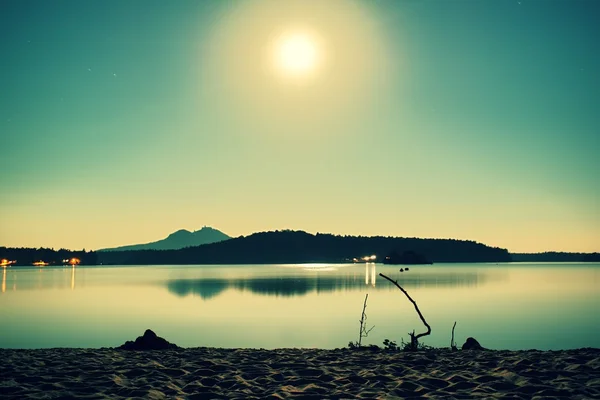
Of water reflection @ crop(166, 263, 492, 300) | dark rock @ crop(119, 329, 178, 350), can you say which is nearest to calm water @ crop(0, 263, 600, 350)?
dark rock @ crop(119, 329, 178, 350)

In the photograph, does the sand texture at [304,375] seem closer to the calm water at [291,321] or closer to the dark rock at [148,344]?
the dark rock at [148,344]

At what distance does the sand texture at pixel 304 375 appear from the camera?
9508mm

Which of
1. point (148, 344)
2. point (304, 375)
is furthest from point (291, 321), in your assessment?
point (304, 375)

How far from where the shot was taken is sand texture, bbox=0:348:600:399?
374 inches

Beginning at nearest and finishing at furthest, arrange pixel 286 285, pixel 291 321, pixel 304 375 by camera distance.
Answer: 1. pixel 304 375
2. pixel 291 321
3. pixel 286 285

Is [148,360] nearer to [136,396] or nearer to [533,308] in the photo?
[136,396]

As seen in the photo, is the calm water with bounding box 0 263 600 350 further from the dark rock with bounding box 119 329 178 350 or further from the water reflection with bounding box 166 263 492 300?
the water reflection with bounding box 166 263 492 300

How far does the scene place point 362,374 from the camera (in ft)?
36.8

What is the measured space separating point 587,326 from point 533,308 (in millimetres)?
12768

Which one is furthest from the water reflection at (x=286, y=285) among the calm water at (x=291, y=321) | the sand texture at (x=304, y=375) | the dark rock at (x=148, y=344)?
the sand texture at (x=304, y=375)

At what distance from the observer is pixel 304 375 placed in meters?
11.3

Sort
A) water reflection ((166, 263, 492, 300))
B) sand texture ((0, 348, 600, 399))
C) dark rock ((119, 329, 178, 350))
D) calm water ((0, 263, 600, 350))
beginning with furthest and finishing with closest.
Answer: water reflection ((166, 263, 492, 300)), calm water ((0, 263, 600, 350)), dark rock ((119, 329, 178, 350)), sand texture ((0, 348, 600, 399))

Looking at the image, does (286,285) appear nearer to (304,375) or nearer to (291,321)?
(291,321)

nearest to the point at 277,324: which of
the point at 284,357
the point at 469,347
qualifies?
the point at 469,347
